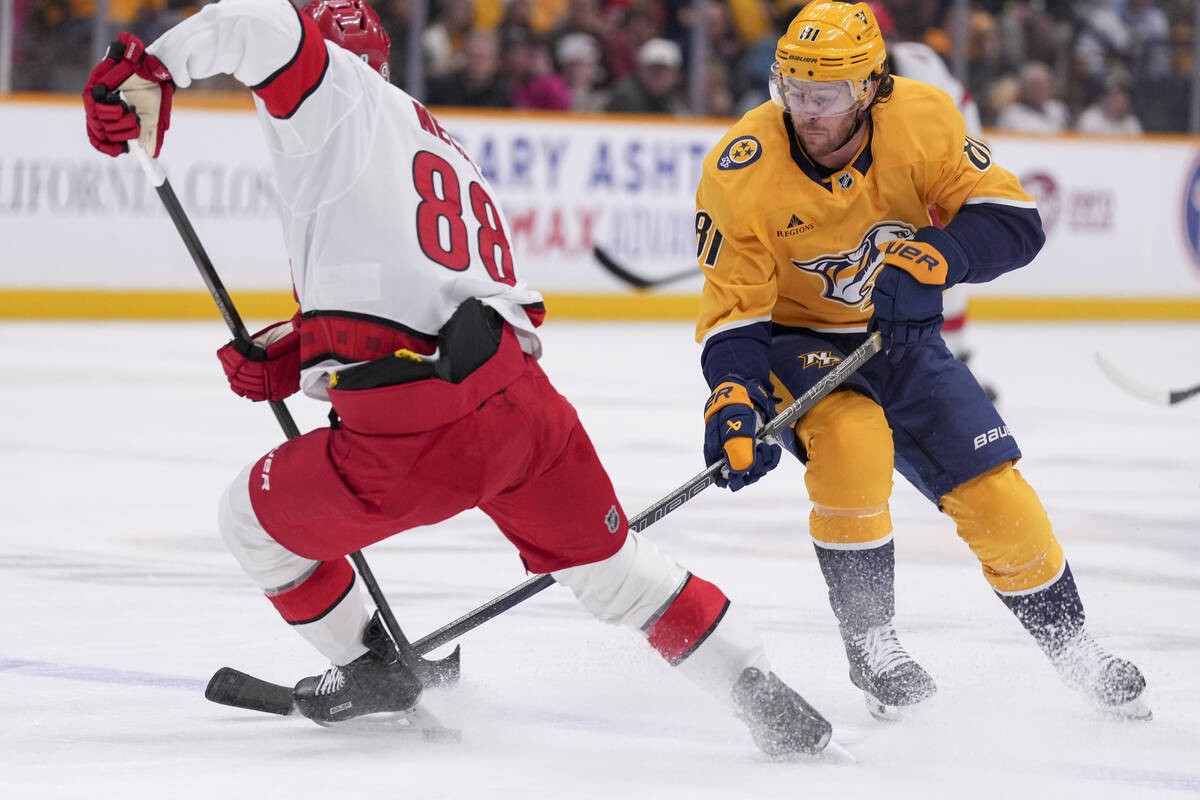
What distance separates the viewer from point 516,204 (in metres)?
9.05

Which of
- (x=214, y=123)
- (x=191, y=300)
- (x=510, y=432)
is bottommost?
(x=191, y=300)

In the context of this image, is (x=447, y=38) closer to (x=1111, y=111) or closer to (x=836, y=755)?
(x=1111, y=111)

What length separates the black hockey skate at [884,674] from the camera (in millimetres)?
2684

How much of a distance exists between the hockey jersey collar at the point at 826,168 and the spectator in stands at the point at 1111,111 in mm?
7995

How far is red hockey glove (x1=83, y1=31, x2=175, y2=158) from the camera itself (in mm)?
2197

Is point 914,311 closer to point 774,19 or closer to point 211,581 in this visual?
point 211,581

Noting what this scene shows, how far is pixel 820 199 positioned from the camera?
9.00 feet

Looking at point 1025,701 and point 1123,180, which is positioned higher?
point 1025,701

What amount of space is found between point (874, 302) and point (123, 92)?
3.63ft

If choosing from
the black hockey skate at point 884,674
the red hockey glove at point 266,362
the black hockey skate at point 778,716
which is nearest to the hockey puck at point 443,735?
the black hockey skate at point 778,716

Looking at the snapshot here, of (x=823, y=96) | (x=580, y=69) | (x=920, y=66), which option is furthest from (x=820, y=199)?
(x=580, y=69)

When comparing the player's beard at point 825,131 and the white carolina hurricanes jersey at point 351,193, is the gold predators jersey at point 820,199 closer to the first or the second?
the player's beard at point 825,131

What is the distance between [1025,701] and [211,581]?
1.59m

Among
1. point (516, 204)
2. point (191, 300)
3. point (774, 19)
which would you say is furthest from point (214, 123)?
point (774, 19)
